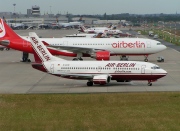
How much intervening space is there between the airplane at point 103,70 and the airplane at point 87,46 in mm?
26999

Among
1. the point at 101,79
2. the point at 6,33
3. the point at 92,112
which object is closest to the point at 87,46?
the point at 6,33

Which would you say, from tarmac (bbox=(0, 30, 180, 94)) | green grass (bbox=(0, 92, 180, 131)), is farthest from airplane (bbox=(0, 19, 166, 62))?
green grass (bbox=(0, 92, 180, 131))

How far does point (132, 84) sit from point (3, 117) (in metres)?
26.3

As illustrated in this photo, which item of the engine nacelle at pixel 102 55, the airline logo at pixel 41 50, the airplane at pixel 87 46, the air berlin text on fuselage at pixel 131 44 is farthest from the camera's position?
the air berlin text on fuselage at pixel 131 44

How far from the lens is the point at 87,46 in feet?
305

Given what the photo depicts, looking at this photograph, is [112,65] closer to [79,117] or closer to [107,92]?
[107,92]

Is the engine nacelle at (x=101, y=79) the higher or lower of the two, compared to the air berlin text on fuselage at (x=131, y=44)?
lower

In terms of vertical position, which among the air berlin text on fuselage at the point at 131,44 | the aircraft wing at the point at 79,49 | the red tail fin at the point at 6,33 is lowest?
the aircraft wing at the point at 79,49

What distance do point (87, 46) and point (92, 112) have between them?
51.9 meters

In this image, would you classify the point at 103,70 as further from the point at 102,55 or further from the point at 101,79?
the point at 102,55

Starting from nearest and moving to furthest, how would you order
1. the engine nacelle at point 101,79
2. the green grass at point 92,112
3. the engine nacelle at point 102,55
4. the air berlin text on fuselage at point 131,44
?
1. the green grass at point 92,112
2. the engine nacelle at point 101,79
3. the engine nacelle at point 102,55
4. the air berlin text on fuselage at point 131,44

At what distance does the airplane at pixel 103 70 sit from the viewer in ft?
201

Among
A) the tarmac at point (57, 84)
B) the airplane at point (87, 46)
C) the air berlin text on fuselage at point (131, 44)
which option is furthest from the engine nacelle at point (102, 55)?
the tarmac at point (57, 84)

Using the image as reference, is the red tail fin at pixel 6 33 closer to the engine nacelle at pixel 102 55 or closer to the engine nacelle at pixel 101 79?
the engine nacelle at pixel 102 55
